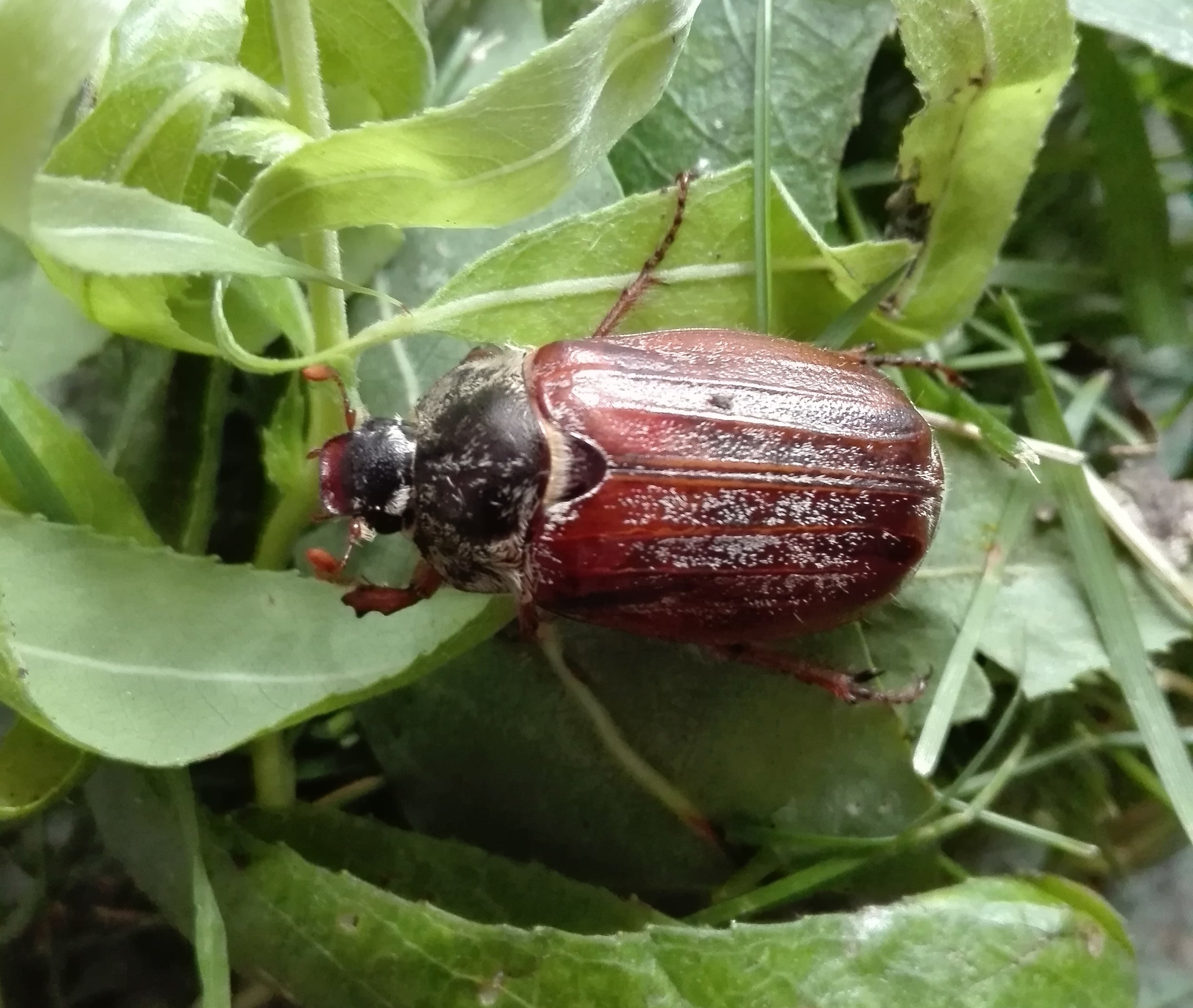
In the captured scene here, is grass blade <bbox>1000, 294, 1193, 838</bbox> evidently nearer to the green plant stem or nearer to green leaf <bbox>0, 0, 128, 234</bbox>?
the green plant stem

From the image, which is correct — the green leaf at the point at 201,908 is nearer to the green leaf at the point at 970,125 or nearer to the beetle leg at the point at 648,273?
the beetle leg at the point at 648,273

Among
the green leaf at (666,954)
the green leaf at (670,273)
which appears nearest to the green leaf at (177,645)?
the green leaf at (666,954)

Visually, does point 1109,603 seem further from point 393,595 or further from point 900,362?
point 393,595

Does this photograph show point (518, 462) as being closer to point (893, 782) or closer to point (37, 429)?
point (37, 429)

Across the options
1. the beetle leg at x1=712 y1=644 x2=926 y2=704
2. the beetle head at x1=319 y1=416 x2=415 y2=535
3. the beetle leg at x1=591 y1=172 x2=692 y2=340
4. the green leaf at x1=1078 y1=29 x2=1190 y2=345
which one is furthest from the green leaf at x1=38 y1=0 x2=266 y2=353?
the green leaf at x1=1078 y1=29 x2=1190 y2=345

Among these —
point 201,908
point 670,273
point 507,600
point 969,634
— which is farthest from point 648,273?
point 201,908
